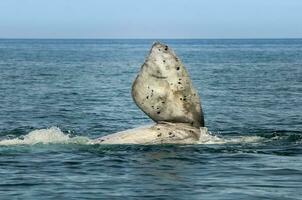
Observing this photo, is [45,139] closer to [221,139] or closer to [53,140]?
[53,140]

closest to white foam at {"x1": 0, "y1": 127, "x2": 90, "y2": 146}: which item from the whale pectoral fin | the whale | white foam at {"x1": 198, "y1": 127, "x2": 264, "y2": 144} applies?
the whale

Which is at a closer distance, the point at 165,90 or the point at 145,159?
the point at 145,159

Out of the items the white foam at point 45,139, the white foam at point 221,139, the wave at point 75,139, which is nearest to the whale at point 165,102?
the white foam at point 221,139

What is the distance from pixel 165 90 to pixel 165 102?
37 cm

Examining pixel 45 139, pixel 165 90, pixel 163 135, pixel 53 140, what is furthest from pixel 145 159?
pixel 45 139

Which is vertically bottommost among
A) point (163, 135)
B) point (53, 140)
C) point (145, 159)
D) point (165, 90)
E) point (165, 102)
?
point (53, 140)

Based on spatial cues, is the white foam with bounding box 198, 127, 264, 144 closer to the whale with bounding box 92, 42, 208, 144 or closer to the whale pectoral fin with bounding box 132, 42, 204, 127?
the whale with bounding box 92, 42, 208, 144

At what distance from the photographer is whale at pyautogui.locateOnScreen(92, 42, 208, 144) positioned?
76.0 ft

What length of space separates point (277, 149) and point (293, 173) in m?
4.43

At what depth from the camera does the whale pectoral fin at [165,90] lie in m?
23.2

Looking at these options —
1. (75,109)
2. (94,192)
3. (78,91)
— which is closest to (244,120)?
(75,109)

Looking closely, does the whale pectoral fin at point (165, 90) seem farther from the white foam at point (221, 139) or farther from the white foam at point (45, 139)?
the white foam at point (45, 139)

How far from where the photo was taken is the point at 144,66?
23156 millimetres

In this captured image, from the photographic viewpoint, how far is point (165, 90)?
918 inches
